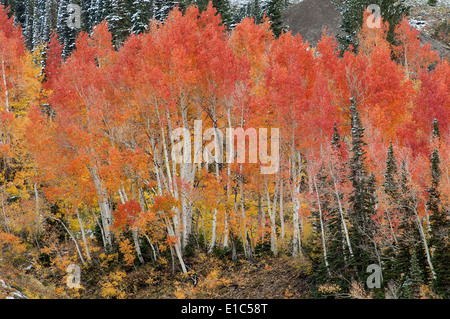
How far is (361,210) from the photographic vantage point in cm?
1689

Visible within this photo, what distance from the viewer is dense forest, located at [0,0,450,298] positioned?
54.2ft

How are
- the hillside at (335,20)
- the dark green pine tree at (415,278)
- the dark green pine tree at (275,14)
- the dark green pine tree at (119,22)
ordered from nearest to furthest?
1. the dark green pine tree at (415,278)
2. the dark green pine tree at (275,14)
3. the dark green pine tree at (119,22)
4. the hillside at (335,20)

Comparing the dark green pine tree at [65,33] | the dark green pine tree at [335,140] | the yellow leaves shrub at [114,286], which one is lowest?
the yellow leaves shrub at [114,286]

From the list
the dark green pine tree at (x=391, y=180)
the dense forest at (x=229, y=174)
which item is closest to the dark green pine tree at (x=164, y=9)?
the dense forest at (x=229, y=174)

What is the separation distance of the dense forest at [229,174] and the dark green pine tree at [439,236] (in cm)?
6

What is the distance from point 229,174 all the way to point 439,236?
1047cm

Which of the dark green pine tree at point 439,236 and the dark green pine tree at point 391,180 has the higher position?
the dark green pine tree at point 391,180

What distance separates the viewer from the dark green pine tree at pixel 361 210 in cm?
1633

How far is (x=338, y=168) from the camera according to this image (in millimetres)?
17750

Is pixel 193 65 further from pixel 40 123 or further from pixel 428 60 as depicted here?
pixel 428 60

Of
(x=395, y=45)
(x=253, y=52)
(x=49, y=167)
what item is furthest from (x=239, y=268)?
(x=395, y=45)

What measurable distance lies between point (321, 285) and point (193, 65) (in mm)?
13999

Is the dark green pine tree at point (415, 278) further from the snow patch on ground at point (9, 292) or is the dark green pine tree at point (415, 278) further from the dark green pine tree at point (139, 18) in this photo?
the dark green pine tree at point (139, 18)

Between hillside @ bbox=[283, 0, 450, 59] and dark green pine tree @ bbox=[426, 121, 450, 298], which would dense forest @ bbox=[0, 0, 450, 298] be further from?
hillside @ bbox=[283, 0, 450, 59]
